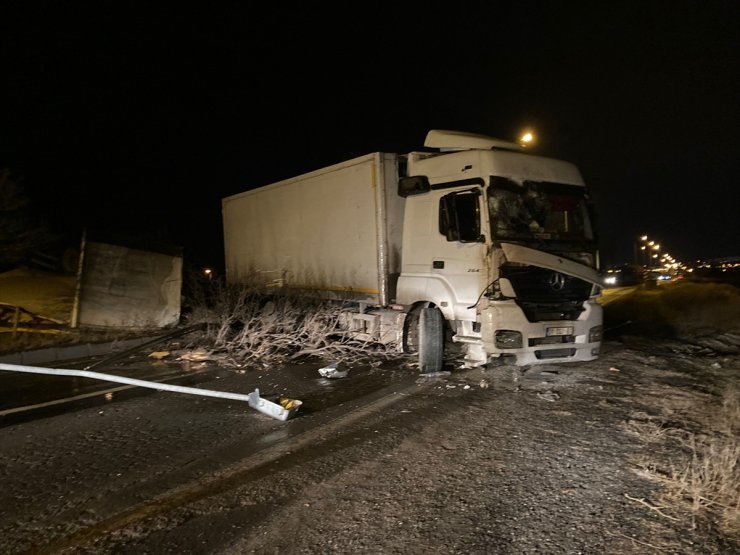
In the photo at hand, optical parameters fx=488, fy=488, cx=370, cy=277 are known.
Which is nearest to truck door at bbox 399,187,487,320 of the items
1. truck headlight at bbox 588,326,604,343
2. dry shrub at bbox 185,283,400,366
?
dry shrub at bbox 185,283,400,366

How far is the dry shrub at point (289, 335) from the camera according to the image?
8633 millimetres

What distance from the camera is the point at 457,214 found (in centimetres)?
679

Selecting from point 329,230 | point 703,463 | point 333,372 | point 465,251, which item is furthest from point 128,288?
point 703,463

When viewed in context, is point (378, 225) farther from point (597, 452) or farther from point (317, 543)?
point (317, 543)

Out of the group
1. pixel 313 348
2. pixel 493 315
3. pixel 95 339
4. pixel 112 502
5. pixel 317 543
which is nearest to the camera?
pixel 317 543

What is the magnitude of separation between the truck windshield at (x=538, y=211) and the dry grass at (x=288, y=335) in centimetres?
284

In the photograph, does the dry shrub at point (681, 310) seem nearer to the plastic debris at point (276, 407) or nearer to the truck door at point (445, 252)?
the truck door at point (445, 252)

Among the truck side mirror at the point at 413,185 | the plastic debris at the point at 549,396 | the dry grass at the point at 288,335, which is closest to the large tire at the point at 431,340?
the dry grass at the point at 288,335

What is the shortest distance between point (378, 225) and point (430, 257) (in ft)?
3.57

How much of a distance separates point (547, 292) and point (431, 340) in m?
1.79

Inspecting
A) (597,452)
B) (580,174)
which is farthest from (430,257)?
(597,452)

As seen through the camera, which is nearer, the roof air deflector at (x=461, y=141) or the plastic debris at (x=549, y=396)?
the plastic debris at (x=549, y=396)

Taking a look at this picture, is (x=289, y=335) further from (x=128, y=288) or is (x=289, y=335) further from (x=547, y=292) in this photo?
(x=547, y=292)

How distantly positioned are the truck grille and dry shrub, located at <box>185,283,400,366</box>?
2.49 meters
